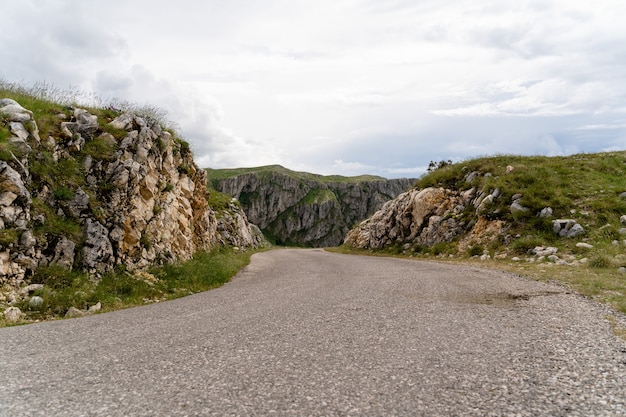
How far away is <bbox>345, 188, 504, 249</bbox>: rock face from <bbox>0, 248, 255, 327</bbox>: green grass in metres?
19.6

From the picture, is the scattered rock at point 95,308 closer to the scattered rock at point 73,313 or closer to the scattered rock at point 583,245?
the scattered rock at point 73,313

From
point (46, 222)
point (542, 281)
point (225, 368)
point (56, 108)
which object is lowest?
point (542, 281)

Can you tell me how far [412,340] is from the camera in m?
7.41

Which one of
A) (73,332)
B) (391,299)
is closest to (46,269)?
(73,332)

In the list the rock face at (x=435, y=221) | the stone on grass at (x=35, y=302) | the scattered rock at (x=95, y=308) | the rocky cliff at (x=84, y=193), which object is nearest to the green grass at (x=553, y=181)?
the rock face at (x=435, y=221)

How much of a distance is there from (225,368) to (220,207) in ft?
164

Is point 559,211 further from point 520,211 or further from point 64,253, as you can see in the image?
point 64,253

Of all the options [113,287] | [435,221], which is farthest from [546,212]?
[113,287]

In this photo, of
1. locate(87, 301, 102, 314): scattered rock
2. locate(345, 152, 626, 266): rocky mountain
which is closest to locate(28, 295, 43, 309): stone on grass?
locate(87, 301, 102, 314): scattered rock

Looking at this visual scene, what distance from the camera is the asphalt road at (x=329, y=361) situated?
15.7 ft

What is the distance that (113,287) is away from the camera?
1418 cm

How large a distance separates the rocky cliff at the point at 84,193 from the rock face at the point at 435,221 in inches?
821

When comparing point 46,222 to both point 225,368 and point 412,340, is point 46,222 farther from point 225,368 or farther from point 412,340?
point 412,340

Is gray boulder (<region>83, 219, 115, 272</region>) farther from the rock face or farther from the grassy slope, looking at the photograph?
the rock face
